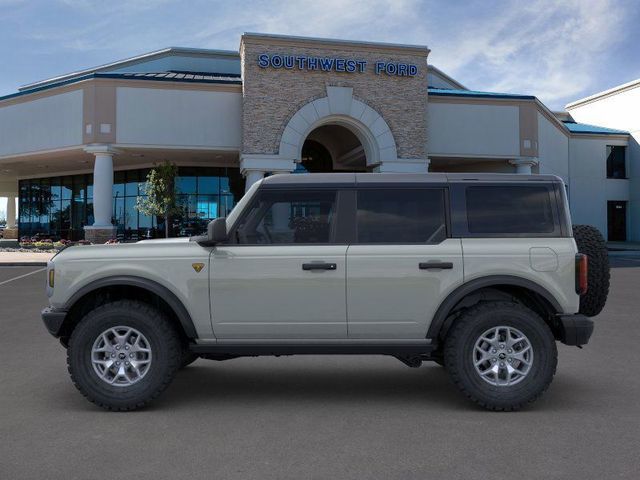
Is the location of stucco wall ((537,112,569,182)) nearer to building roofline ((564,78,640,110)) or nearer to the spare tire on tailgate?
building roofline ((564,78,640,110))

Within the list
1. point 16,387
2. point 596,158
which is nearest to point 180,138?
point 16,387

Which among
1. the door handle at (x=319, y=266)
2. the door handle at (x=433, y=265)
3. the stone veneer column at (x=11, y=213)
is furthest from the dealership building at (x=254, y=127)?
the door handle at (x=433, y=265)

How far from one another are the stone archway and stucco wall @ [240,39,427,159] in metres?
0.27

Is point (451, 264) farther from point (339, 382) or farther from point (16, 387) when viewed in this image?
point (16, 387)

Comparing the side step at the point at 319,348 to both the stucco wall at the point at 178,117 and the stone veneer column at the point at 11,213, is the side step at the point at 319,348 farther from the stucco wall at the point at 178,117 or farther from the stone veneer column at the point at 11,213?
the stone veneer column at the point at 11,213

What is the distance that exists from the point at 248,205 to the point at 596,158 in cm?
4281

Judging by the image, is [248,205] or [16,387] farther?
[16,387]

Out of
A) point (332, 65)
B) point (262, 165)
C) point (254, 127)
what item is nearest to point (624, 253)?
point (332, 65)

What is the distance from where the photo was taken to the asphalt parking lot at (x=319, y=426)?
3723 mm

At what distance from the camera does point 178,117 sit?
2861 centimetres

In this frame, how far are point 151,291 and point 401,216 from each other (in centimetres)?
225

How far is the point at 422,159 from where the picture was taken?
28.7 meters

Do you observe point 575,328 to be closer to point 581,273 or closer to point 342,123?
point 581,273

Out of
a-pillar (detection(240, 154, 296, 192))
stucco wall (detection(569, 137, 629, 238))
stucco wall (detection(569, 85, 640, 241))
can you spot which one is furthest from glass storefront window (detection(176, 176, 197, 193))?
stucco wall (detection(569, 85, 640, 241))
